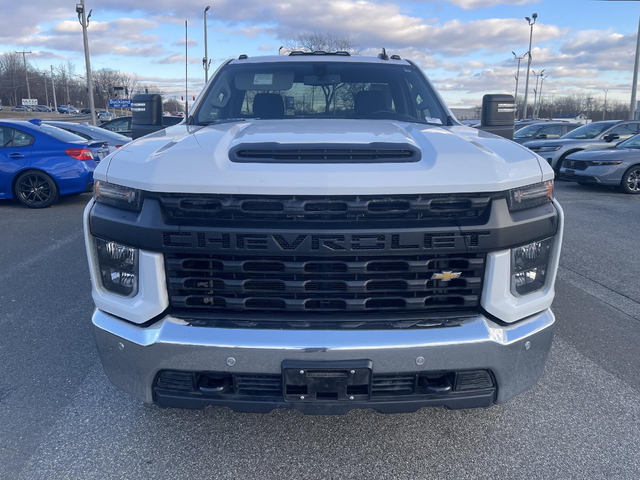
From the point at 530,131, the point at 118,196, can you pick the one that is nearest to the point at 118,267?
the point at 118,196

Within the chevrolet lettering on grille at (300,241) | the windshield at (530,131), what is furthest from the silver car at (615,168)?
the chevrolet lettering on grille at (300,241)

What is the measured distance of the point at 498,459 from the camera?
2631mm

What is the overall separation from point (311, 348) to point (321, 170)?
0.75 m

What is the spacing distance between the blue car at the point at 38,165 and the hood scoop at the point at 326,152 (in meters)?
8.49

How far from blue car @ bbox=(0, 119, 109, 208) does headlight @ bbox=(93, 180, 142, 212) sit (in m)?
8.17

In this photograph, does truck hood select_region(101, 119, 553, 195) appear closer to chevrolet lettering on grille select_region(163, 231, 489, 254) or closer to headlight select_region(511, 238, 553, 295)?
chevrolet lettering on grille select_region(163, 231, 489, 254)

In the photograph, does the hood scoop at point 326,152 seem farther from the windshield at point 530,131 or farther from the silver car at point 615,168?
the windshield at point 530,131

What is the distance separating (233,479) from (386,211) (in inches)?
57.0

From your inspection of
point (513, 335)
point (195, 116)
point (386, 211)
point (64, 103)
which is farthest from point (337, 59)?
point (64, 103)

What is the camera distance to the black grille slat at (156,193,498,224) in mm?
2223

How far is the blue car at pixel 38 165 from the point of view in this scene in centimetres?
967

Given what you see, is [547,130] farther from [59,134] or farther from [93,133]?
[59,134]

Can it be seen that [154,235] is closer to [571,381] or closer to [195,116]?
[195,116]

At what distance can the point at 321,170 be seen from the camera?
223 centimetres
